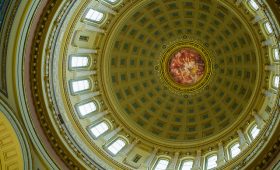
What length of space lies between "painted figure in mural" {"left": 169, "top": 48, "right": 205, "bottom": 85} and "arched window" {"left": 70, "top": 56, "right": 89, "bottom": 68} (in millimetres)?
9811

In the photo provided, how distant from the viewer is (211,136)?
33.3 meters

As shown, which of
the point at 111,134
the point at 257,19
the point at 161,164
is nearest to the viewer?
the point at 257,19

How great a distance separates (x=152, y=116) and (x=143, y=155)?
615 centimetres

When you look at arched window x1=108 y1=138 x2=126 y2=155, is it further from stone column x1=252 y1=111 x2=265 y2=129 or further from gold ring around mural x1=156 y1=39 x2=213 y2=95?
stone column x1=252 y1=111 x2=265 y2=129

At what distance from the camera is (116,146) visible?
30.7 m

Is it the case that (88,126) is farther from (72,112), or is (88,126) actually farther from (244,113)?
(244,113)

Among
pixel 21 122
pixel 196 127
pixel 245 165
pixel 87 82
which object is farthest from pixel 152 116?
pixel 21 122

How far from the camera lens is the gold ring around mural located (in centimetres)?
3653

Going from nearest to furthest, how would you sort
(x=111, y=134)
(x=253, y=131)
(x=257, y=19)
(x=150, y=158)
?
(x=257, y=19) → (x=253, y=131) → (x=150, y=158) → (x=111, y=134)

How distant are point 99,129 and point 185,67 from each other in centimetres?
1203

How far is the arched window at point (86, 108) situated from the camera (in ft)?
96.8

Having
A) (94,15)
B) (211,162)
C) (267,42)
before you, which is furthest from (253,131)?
(94,15)

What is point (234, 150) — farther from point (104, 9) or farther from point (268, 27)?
point (104, 9)

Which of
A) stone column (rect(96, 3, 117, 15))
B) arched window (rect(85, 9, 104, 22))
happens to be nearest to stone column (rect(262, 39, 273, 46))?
stone column (rect(96, 3, 117, 15))
